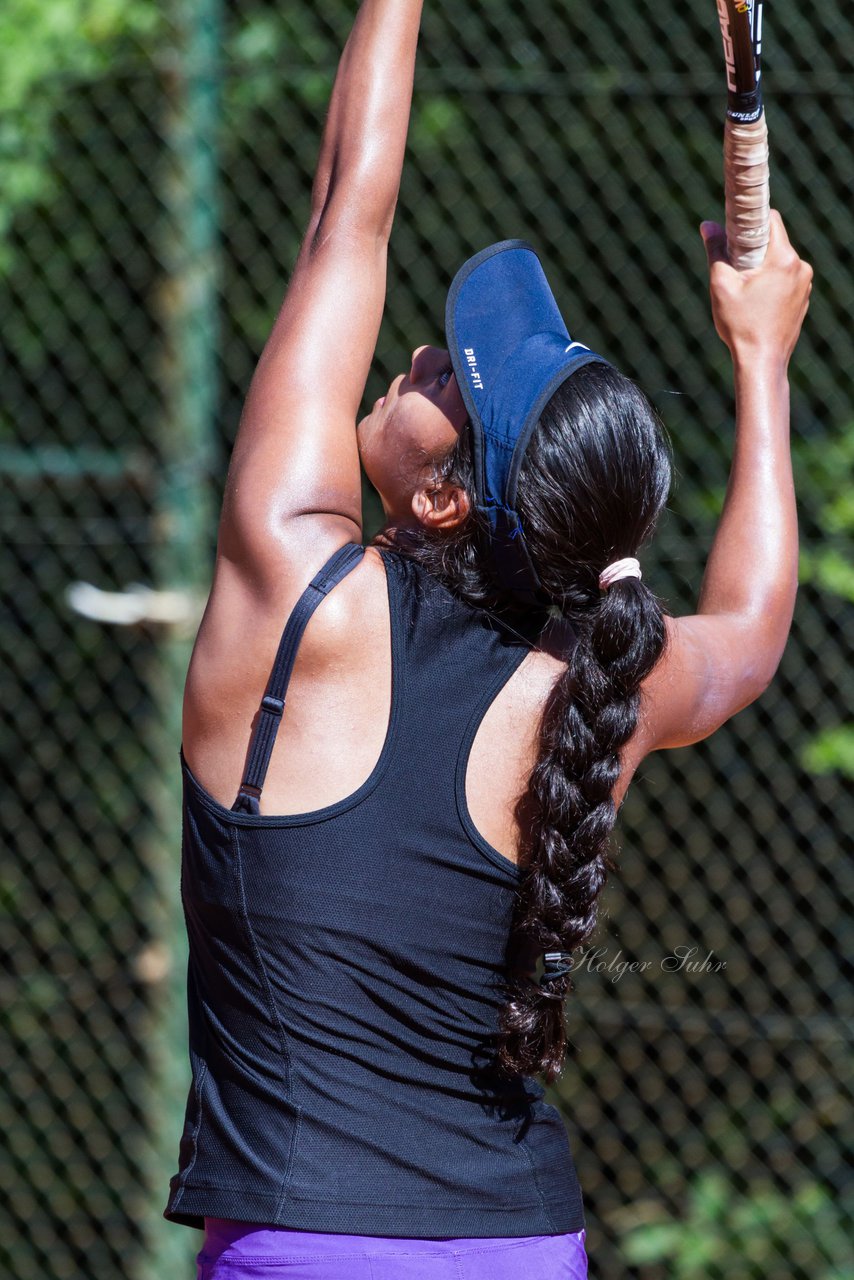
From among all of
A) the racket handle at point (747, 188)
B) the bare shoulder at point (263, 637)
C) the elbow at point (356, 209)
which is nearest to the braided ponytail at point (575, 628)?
the bare shoulder at point (263, 637)

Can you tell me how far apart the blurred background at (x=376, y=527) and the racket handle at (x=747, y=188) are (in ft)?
6.43

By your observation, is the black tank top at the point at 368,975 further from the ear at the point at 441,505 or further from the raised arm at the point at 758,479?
the raised arm at the point at 758,479

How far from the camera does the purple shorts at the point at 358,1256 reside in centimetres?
138

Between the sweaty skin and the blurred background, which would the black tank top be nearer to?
the sweaty skin

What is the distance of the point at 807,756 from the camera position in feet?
12.7

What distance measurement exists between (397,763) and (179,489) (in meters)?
2.42

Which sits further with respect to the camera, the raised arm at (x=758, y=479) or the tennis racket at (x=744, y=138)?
the raised arm at (x=758, y=479)

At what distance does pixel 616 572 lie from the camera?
4.91 feet

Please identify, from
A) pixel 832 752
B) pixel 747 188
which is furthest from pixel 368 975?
pixel 832 752

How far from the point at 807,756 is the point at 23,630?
7.56 feet

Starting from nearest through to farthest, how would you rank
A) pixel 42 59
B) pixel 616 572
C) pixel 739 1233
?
1. pixel 616 572
2. pixel 739 1233
3. pixel 42 59

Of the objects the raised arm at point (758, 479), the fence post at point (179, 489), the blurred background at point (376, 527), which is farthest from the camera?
the blurred background at point (376, 527)

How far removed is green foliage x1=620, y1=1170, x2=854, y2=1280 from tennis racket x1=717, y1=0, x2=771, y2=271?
2.81m

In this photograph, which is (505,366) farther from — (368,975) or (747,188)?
(368,975)
